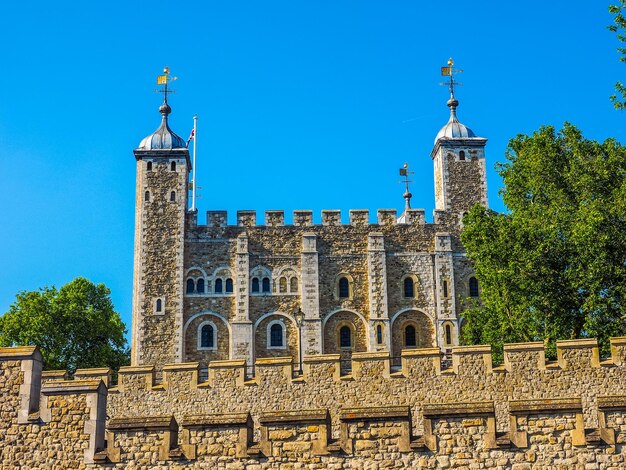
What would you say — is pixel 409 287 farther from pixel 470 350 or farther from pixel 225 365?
pixel 225 365

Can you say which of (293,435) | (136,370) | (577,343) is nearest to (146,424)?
(293,435)

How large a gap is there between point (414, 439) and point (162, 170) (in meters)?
38.4

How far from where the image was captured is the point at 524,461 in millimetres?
13836

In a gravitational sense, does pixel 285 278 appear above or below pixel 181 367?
Answer: above

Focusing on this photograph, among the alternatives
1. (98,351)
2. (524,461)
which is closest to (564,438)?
(524,461)

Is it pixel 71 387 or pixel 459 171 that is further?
pixel 459 171

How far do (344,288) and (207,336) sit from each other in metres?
7.36

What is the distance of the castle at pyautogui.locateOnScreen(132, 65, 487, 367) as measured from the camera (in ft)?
160

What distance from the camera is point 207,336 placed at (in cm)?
4894

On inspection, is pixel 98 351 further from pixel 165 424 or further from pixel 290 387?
pixel 165 424

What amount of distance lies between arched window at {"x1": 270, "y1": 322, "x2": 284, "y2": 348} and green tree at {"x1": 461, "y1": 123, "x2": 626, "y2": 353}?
13.7 metres

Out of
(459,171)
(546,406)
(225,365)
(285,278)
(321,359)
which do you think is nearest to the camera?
(546,406)

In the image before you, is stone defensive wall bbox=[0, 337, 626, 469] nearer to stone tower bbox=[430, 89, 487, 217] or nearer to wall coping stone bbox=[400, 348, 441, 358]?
wall coping stone bbox=[400, 348, 441, 358]

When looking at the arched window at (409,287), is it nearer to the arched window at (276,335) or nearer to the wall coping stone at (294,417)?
the arched window at (276,335)
